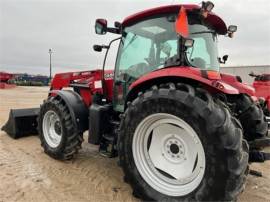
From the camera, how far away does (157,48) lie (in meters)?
3.73

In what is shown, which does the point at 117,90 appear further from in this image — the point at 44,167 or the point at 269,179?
the point at 269,179

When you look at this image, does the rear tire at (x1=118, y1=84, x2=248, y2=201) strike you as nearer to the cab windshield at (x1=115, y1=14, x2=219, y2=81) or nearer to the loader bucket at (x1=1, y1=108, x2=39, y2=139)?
the cab windshield at (x1=115, y1=14, x2=219, y2=81)

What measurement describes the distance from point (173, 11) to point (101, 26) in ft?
4.20

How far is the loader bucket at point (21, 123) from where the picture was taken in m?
5.79

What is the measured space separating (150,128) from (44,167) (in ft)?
6.46

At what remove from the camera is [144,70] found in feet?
12.5

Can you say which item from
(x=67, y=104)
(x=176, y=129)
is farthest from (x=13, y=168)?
(x=176, y=129)

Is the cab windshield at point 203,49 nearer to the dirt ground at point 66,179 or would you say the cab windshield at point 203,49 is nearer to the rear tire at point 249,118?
the rear tire at point 249,118

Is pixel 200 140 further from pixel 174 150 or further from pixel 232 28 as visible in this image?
pixel 232 28

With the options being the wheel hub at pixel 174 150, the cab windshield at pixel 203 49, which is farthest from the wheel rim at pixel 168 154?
the cab windshield at pixel 203 49

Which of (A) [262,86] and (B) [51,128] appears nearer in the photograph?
(B) [51,128]

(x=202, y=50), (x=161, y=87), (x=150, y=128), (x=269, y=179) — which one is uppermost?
(x=202, y=50)

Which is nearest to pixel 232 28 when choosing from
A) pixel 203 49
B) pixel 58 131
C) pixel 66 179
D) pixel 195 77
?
pixel 203 49

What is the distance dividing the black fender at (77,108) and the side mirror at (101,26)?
1.19 m
